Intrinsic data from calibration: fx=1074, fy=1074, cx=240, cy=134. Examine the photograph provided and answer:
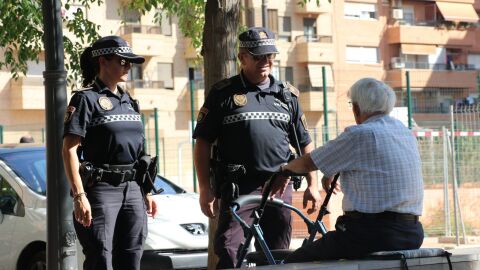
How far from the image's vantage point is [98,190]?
6918 millimetres

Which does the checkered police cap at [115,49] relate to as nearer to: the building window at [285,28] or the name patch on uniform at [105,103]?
the name patch on uniform at [105,103]

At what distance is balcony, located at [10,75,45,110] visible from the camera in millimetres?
47125

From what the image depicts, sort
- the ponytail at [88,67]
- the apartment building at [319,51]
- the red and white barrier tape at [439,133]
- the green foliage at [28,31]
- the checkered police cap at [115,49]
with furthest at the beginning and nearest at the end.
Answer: the apartment building at [319,51]
the red and white barrier tape at [439,133]
the green foliage at [28,31]
the ponytail at [88,67]
the checkered police cap at [115,49]

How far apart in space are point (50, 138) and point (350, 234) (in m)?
3.43

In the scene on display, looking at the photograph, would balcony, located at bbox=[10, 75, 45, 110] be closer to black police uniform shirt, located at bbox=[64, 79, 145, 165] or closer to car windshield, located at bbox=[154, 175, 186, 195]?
car windshield, located at bbox=[154, 175, 186, 195]

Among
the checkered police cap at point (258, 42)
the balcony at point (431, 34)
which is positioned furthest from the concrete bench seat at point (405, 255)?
the balcony at point (431, 34)

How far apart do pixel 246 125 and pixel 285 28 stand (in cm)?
4953

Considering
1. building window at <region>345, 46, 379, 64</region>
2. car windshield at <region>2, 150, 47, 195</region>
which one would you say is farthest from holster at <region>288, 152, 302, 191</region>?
building window at <region>345, 46, 379, 64</region>

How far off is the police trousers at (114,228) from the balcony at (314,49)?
159 feet

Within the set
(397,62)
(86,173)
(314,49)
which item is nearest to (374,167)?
(86,173)

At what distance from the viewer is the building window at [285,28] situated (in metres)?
55.6

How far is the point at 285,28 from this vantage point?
56.0 m

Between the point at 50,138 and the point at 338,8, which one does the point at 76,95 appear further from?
the point at 338,8

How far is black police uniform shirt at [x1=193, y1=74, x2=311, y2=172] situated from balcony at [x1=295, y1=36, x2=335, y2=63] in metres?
48.4
